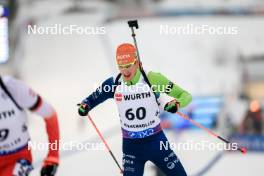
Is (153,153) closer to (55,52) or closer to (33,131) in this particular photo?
(33,131)

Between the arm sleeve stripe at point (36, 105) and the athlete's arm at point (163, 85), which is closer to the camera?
the arm sleeve stripe at point (36, 105)

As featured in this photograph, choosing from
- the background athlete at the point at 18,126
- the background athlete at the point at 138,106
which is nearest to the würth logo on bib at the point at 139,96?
the background athlete at the point at 138,106

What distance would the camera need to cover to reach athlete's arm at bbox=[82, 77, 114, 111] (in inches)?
154

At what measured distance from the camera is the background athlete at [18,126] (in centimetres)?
350

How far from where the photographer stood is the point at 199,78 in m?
12.5

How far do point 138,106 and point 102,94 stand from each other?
0.28m

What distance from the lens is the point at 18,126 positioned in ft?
11.8

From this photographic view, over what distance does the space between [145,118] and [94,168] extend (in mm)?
2101

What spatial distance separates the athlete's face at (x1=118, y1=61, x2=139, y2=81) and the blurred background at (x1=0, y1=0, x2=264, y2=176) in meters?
1.16

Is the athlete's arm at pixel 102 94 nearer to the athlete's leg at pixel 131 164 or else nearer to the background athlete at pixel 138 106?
the background athlete at pixel 138 106

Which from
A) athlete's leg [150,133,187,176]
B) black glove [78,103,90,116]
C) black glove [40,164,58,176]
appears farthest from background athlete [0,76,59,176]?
athlete's leg [150,133,187,176]

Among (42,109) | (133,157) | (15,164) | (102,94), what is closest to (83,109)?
(102,94)

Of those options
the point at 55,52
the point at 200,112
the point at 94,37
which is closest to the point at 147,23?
the point at 94,37

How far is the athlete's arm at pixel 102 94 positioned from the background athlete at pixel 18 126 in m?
0.35
